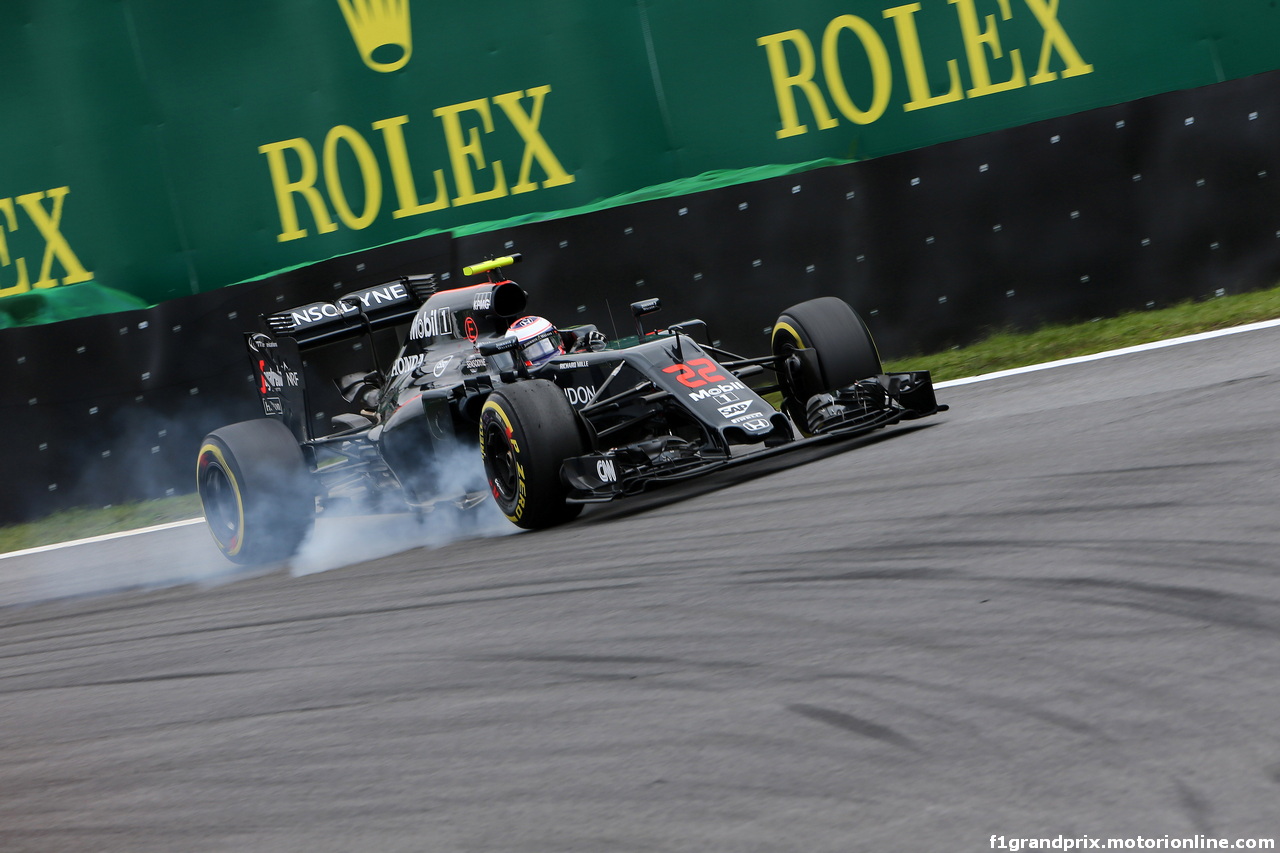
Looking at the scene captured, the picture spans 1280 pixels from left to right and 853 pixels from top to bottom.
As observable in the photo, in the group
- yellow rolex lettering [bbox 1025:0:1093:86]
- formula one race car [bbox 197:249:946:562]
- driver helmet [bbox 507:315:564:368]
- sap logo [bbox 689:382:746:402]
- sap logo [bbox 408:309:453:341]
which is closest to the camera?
formula one race car [bbox 197:249:946:562]

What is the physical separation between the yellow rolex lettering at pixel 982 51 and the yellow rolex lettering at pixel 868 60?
69cm

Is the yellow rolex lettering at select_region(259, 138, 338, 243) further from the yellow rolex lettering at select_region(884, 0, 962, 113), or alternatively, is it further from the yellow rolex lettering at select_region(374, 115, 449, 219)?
the yellow rolex lettering at select_region(884, 0, 962, 113)

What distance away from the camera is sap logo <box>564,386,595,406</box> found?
7086 millimetres

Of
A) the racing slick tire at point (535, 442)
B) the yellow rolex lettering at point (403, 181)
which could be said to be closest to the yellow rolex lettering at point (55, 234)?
the yellow rolex lettering at point (403, 181)

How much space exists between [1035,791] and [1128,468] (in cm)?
275

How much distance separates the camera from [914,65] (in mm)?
10898

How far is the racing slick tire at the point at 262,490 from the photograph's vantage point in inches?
297

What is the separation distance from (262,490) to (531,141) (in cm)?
508

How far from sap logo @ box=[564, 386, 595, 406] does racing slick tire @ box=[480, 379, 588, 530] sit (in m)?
0.56

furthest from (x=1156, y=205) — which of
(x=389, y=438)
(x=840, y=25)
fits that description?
(x=389, y=438)

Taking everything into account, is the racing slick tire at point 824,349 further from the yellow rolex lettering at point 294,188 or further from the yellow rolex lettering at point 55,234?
the yellow rolex lettering at point 55,234

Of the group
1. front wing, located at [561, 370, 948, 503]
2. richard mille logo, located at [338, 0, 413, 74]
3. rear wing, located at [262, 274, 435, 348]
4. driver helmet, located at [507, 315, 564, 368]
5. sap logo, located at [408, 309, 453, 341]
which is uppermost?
richard mille logo, located at [338, 0, 413, 74]

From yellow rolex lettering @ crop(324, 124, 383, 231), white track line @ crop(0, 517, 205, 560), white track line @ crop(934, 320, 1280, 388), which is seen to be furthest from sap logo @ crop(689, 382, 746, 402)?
yellow rolex lettering @ crop(324, 124, 383, 231)

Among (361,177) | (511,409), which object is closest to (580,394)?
(511,409)
